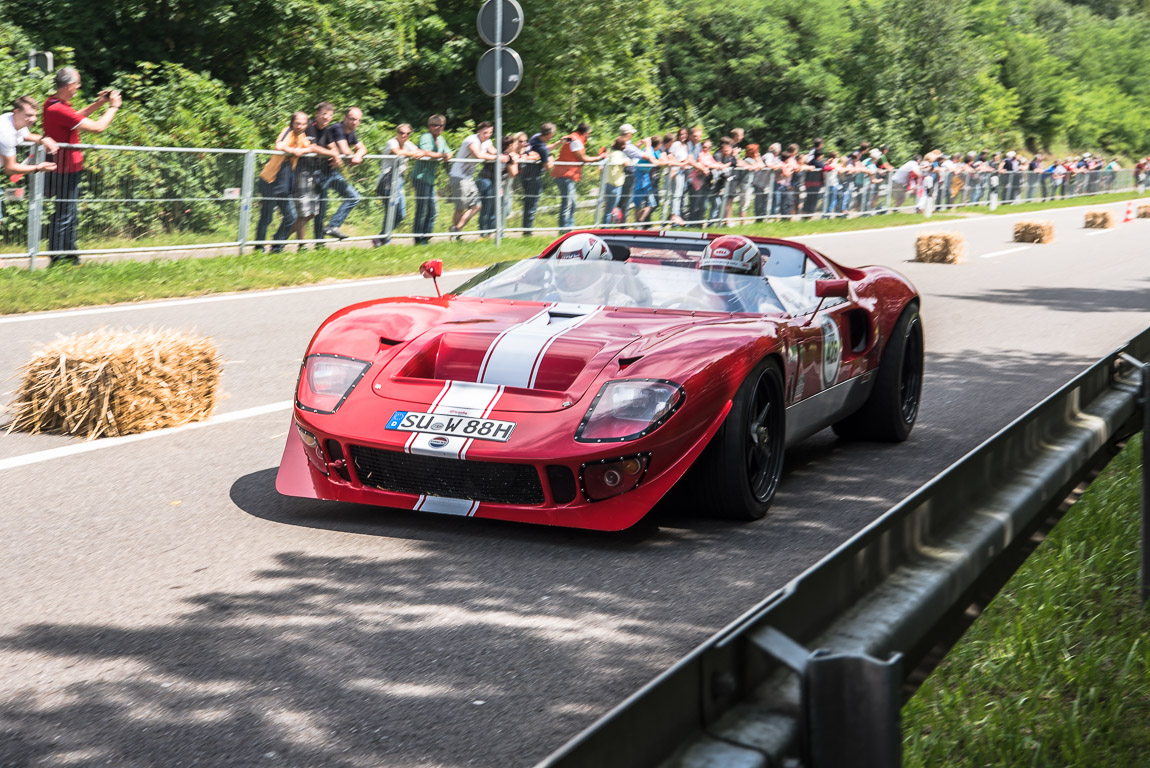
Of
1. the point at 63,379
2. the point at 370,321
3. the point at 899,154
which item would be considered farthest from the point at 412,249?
the point at 899,154

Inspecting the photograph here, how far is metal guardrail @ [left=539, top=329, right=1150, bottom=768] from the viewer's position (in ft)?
5.54

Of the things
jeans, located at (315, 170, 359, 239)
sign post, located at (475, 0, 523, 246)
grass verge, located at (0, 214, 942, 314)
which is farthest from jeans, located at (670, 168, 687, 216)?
jeans, located at (315, 170, 359, 239)

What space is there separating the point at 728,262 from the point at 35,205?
8.75m

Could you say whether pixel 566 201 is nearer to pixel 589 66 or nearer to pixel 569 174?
pixel 569 174

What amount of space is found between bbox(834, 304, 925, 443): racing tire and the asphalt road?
0.38 ft

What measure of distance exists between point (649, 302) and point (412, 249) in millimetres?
11386

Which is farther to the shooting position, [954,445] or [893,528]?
[954,445]

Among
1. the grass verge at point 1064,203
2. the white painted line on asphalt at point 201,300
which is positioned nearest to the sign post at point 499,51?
the white painted line on asphalt at point 201,300

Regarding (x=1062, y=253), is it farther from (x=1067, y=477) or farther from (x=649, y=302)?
(x=1067, y=477)

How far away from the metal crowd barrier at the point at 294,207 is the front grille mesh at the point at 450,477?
8.66 metres

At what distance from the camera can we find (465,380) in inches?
208

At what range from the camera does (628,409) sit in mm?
4949

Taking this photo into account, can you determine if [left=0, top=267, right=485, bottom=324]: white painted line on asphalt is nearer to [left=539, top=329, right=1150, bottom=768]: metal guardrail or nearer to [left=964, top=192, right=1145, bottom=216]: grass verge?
[left=539, top=329, right=1150, bottom=768]: metal guardrail

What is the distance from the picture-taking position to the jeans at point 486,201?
18594mm
